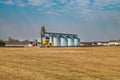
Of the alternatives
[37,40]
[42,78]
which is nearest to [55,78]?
[42,78]

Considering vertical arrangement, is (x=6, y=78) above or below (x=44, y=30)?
below

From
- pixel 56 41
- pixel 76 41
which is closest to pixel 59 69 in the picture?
pixel 56 41

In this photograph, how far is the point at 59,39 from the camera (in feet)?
496

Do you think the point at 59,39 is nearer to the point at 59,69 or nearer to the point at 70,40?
the point at 70,40

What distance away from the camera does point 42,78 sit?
49.8 ft

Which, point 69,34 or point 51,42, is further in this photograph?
point 69,34

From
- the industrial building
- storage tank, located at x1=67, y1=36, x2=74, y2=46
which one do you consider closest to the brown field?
the industrial building

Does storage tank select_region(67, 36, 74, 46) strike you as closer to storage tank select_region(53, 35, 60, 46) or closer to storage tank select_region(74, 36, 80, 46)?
storage tank select_region(74, 36, 80, 46)

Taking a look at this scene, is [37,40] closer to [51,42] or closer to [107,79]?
[51,42]

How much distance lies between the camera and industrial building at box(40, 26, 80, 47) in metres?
144

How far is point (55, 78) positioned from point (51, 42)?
406ft

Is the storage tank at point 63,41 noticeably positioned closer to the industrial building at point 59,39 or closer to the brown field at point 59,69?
the industrial building at point 59,39

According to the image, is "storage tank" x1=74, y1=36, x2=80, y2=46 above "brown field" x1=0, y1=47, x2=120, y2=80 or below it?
above

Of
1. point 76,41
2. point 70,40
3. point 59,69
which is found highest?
A: point 70,40
